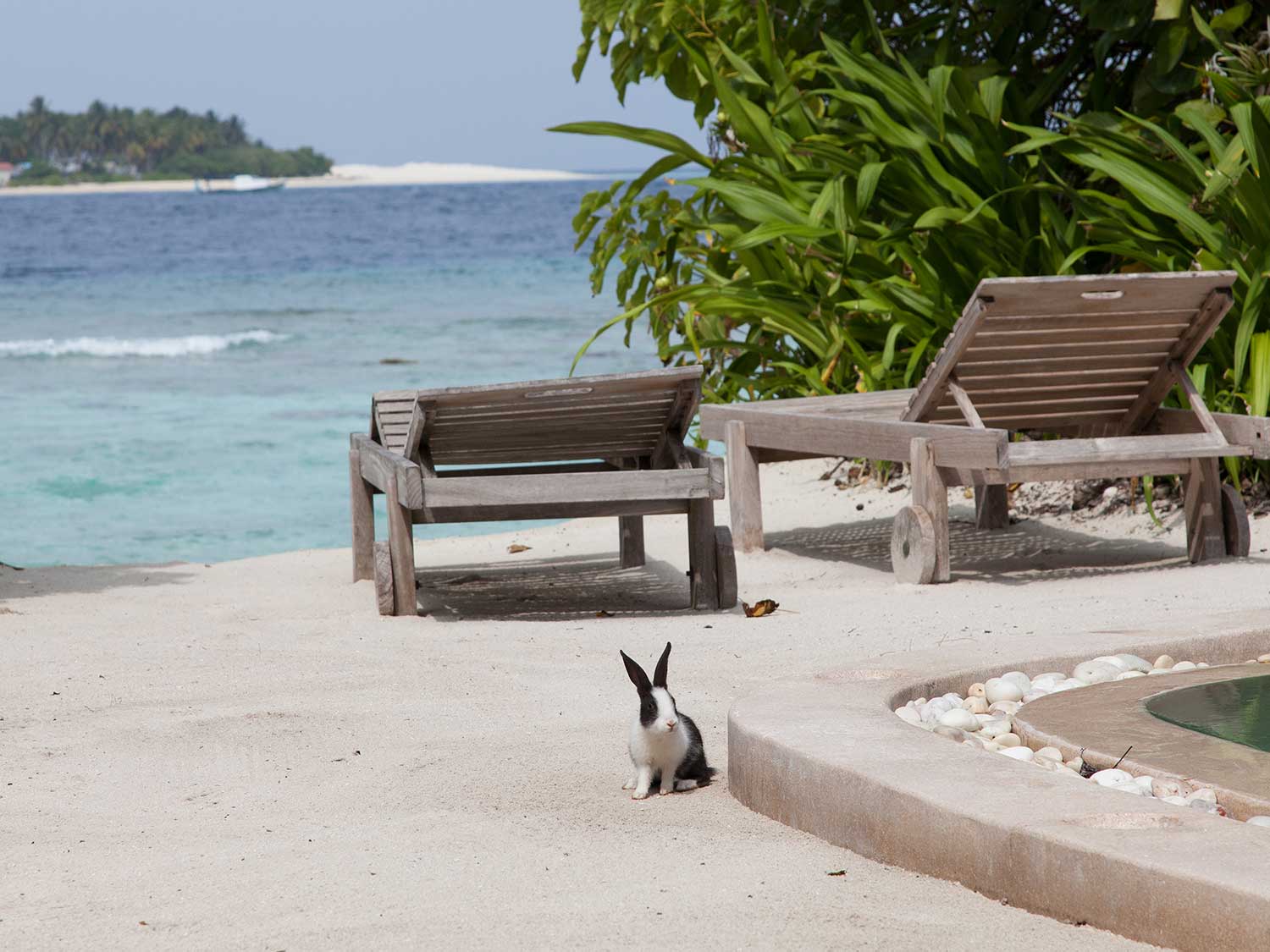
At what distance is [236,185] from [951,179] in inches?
4449

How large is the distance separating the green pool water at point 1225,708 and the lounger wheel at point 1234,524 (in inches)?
97.8

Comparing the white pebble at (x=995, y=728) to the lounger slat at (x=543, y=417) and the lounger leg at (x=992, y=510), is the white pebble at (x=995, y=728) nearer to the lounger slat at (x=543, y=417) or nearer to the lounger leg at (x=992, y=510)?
the lounger slat at (x=543, y=417)

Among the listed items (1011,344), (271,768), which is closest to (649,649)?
(271,768)

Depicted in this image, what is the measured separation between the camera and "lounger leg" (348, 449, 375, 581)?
20.2 ft

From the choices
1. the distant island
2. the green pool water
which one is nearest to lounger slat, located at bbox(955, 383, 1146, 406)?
the green pool water

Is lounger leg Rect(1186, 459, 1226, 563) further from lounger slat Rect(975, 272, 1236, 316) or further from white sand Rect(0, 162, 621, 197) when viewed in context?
white sand Rect(0, 162, 621, 197)

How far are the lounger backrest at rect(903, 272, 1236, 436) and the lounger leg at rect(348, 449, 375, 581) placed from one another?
2.24 metres

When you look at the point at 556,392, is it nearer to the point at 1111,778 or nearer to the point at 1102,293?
the point at 1102,293

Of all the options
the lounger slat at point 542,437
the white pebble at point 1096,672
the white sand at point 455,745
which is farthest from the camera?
the lounger slat at point 542,437

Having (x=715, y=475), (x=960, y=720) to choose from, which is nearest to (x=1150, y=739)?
(x=960, y=720)

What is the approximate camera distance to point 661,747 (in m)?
2.94

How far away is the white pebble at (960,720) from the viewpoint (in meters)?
3.06

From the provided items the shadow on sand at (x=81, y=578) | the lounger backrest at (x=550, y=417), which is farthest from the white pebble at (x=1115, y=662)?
the shadow on sand at (x=81, y=578)

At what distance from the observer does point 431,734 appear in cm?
354
